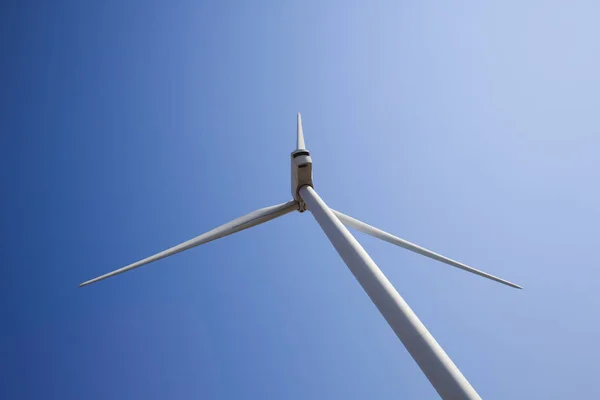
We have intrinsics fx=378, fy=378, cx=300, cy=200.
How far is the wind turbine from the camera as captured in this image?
22.6 ft

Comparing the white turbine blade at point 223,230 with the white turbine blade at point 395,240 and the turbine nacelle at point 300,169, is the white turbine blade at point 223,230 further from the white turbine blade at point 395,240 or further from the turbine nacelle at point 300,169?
→ the white turbine blade at point 395,240

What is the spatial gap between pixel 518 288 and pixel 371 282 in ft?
54.5

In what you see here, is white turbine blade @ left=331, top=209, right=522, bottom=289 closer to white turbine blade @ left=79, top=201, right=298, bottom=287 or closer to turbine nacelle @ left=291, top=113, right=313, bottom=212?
turbine nacelle @ left=291, top=113, right=313, bottom=212

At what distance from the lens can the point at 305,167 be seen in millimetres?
18391

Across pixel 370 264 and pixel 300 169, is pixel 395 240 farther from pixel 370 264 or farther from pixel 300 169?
pixel 370 264

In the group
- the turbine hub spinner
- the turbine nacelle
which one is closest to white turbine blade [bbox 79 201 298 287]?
the turbine nacelle

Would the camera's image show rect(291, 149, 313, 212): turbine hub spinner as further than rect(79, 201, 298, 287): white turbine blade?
Yes

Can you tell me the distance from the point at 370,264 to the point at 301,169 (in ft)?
29.8

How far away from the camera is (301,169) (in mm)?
18359

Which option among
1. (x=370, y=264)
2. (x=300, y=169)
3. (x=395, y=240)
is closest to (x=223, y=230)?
(x=300, y=169)

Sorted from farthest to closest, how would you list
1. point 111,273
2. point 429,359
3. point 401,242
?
point 401,242 → point 111,273 → point 429,359

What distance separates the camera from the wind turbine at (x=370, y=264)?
22.6 ft

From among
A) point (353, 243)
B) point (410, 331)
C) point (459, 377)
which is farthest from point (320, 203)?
point (459, 377)

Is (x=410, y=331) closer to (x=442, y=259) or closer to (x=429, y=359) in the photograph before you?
(x=429, y=359)
